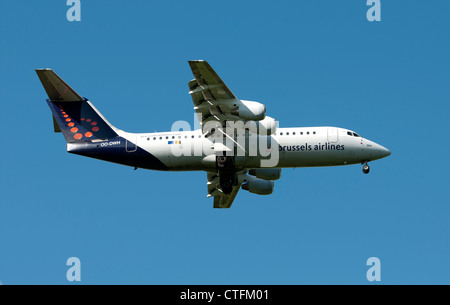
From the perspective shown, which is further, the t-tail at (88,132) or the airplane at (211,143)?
the t-tail at (88,132)

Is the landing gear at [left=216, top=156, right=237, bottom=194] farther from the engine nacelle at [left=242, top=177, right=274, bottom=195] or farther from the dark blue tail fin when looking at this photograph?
the dark blue tail fin

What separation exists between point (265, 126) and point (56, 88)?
8802 mm

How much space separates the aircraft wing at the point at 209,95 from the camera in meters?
29.2

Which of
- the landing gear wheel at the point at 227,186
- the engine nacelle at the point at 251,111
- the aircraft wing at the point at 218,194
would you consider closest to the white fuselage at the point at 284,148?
the landing gear wheel at the point at 227,186

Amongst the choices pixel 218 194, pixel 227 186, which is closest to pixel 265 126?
pixel 227 186

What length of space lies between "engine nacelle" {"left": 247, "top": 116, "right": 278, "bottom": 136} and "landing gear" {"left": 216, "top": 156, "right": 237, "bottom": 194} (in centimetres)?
168

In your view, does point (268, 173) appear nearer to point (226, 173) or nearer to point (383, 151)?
point (226, 173)

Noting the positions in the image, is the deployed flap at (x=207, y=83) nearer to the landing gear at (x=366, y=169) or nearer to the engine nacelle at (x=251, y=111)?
the engine nacelle at (x=251, y=111)

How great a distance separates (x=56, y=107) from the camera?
108 ft

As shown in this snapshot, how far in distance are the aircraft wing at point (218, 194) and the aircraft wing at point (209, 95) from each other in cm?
448

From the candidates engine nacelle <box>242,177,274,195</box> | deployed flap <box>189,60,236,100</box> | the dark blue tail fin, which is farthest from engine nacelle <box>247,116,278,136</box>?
the dark blue tail fin

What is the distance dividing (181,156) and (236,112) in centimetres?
330

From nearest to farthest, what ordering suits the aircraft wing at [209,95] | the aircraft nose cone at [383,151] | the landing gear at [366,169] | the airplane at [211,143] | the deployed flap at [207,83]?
1. the deployed flap at [207,83]
2. the aircraft wing at [209,95]
3. the airplane at [211,143]
4. the landing gear at [366,169]
5. the aircraft nose cone at [383,151]

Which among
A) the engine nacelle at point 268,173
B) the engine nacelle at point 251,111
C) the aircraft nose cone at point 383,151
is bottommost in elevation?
the engine nacelle at point 268,173
